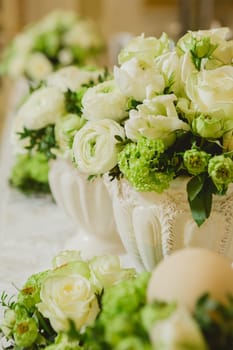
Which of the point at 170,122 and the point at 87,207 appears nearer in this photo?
the point at 170,122

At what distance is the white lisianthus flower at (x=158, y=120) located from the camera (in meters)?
0.88

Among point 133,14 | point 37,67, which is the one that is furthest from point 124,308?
point 133,14

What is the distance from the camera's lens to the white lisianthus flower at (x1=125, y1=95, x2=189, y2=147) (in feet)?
2.89

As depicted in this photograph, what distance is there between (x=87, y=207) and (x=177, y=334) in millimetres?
687

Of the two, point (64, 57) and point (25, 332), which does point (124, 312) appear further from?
point (64, 57)

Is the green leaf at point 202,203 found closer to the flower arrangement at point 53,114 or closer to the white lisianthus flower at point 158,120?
the white lisianthus flower at point 158,120

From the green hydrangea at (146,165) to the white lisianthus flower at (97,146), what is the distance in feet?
0.10

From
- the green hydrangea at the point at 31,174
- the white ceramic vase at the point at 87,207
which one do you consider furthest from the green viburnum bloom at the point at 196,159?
the green hydrangea at the point at 31,174

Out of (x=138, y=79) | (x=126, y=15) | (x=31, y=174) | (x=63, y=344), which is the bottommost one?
(x=126, y=15)

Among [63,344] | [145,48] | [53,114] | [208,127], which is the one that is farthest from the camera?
[53,114]

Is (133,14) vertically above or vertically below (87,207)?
below

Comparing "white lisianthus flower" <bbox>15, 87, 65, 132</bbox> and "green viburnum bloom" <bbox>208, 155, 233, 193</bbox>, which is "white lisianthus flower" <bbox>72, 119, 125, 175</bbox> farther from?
"white lisianthus flower" <bbox>15, 87, 65, 132</bbox>

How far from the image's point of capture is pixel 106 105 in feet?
3.13

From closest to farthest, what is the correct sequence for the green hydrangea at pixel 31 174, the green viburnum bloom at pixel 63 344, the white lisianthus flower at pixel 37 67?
1. the green viburnum bloom at pixel 63 344
2. the green hydrangea at pixel 31 174
3. the white lisianthus flower at pixel 37 67
